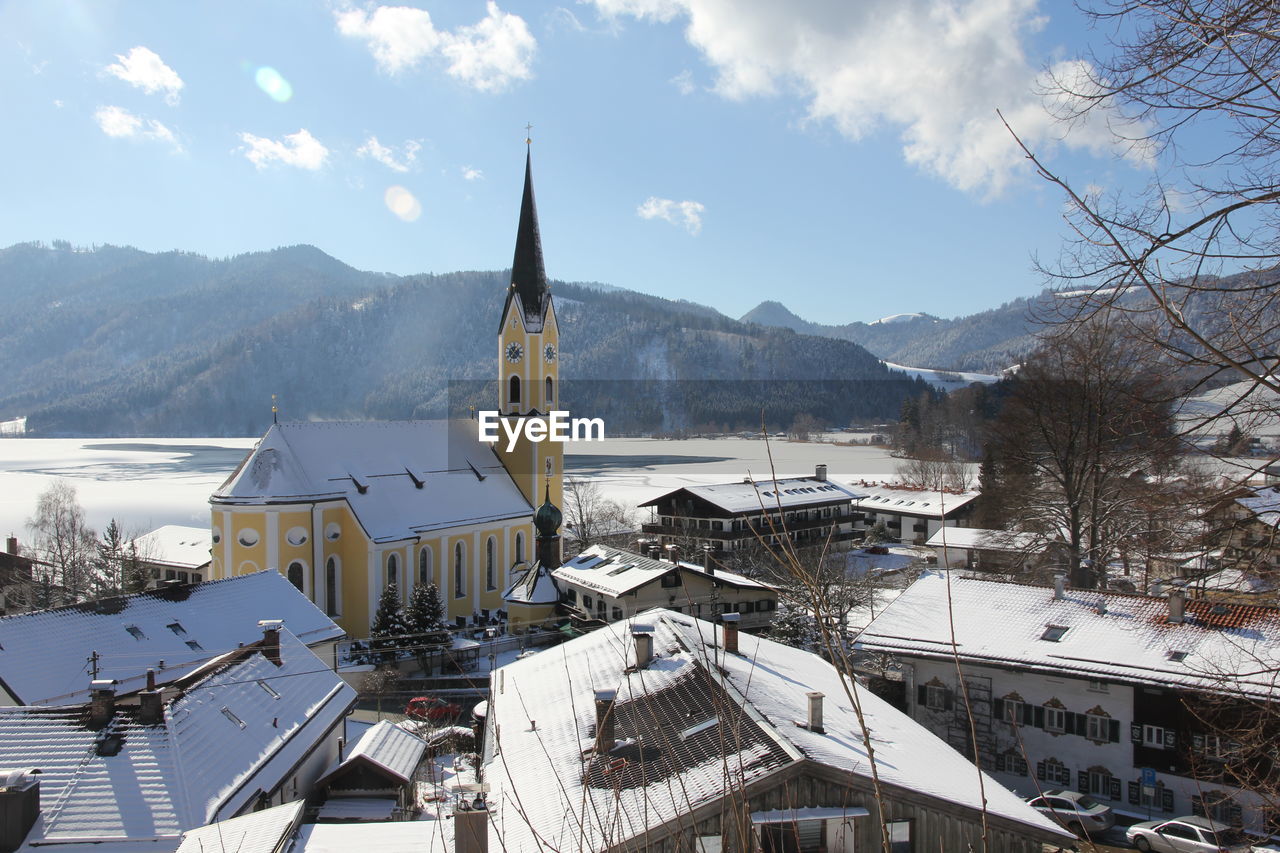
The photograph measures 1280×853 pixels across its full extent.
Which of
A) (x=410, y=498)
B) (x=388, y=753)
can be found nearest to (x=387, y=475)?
(x=410, y=498)

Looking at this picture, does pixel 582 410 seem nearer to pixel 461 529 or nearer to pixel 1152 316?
pixel 461 529

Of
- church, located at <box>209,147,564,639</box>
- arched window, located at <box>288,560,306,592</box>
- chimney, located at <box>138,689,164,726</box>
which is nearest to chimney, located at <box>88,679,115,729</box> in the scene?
chimney, located at <box>138,689,164,726</box>

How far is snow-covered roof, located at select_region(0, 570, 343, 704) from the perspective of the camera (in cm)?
1505

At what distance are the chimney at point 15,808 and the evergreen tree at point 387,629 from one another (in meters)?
15.6

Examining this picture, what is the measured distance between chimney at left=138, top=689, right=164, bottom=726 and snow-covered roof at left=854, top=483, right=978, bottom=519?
39732 millimetres

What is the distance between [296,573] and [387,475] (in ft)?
16.0

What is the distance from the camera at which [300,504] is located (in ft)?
92.1

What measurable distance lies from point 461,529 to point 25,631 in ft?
54.9

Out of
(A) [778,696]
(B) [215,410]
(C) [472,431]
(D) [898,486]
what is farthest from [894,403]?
(B) [215,410]

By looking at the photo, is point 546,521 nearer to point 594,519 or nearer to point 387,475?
point 387,475

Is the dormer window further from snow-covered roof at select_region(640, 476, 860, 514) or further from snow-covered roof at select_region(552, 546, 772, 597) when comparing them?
snow-covered roof at select_region(640, 476, 860, 514)

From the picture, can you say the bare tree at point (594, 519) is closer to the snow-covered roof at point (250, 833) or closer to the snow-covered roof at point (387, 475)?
the snow-covered roof at point (387, 475)

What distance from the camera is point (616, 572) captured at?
27.7 meters

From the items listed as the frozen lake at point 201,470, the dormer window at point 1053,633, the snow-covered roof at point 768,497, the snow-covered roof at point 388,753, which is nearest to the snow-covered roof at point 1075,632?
the dormer window at point 1053,633
